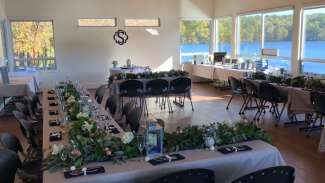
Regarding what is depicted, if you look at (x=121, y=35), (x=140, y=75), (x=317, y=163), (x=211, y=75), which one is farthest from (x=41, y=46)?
(x=317, y=163)

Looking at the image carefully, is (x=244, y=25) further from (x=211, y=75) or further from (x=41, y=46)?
(x=41, y=46)

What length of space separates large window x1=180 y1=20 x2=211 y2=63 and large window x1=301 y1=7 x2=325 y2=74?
422 cm

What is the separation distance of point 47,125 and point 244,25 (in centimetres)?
829

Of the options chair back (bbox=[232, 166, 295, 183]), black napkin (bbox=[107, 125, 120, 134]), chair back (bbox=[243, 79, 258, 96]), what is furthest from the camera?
chair back (bbox=[243, 79, 258, 96])

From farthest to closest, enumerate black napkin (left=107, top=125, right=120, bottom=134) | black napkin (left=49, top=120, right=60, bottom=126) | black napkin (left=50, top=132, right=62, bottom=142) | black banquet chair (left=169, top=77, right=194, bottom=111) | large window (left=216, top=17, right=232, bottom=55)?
1. large window (left=216, top=17, right=232, bottom=55)
2. black banquet chair (left=169, top=77, right=194, bottom=111)
3. black napkin (left=49, top=120, right=60, bottom=126)
4. black napkin (left=107, top=125, right=120, bottom=134)
5. black napkin (left=50, top=132, right=62, bottom=142)

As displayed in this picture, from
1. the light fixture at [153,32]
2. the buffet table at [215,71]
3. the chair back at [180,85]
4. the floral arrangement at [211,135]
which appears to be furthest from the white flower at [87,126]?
the light fixture at [153,32]

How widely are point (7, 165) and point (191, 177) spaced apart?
1.46 m

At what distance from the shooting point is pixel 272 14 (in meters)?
9.16

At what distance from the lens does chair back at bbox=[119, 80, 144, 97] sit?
23.6ft

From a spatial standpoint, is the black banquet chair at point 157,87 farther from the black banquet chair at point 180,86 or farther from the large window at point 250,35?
the large window at point 250,35

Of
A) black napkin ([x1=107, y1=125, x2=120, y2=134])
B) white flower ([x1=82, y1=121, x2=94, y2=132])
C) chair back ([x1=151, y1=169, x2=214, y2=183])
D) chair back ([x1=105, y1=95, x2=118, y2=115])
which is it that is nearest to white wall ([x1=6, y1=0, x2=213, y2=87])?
chair back ([x1=105, y1=95, x2=118, y2=115])

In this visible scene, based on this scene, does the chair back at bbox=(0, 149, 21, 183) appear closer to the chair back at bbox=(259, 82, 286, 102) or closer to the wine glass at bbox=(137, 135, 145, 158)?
the wine glass at bbox=(137, 135, 145, 158)

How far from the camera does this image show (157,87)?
7.44 m

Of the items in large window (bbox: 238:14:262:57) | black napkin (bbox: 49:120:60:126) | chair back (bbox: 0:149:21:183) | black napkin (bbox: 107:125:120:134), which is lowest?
chair back (bbox: 0:149:21:183)
